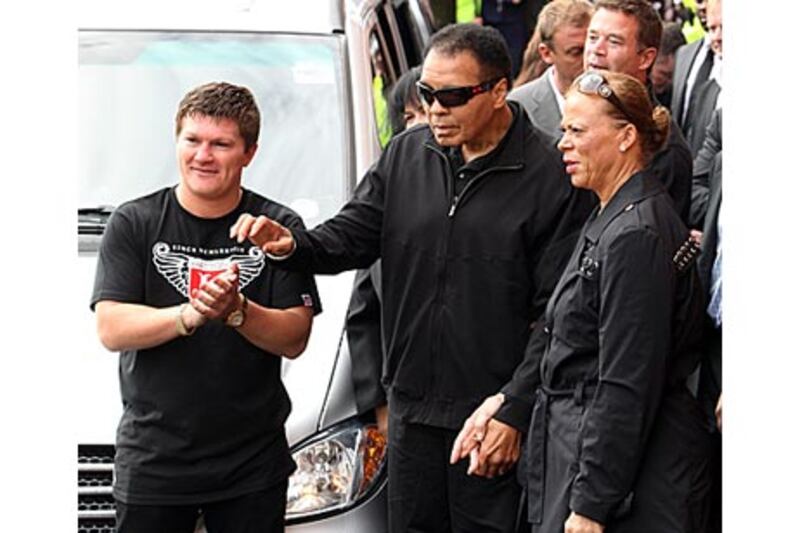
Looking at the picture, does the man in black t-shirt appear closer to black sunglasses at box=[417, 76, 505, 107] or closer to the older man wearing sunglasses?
the older man wearing sunglasses

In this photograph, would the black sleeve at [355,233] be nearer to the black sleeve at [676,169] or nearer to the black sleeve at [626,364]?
the black sleeve at [676,169]

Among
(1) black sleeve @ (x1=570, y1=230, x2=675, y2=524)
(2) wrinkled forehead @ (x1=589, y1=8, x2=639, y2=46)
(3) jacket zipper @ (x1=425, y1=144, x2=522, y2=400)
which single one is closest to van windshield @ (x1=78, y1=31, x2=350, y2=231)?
(3) jacket zipper @ (x1=425, y1=144, x2=522, y2=400)

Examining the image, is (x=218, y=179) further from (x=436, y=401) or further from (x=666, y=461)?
(x=666, y=461)

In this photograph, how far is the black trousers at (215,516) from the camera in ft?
15.9

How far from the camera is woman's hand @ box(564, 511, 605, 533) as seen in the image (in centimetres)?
436

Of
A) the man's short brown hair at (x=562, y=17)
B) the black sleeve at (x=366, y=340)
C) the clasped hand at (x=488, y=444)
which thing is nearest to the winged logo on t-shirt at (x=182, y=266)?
the black sleeve at (x=366, y=340)

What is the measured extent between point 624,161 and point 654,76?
11.4ft

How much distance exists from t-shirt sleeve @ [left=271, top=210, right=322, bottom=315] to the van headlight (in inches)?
16.7

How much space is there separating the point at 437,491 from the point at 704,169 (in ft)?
4.64

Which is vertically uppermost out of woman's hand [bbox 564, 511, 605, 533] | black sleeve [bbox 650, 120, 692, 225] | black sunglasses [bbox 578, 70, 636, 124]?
black sunglasses [bbox 578, 70, 636, 124]

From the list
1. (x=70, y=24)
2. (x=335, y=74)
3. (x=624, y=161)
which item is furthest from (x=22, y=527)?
(x=335, y=74)

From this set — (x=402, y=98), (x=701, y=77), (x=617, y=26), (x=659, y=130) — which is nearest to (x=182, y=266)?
(x=659, y=130)

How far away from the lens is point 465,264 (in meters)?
5.16

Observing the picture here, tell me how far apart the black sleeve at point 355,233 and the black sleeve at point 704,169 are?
98cm
